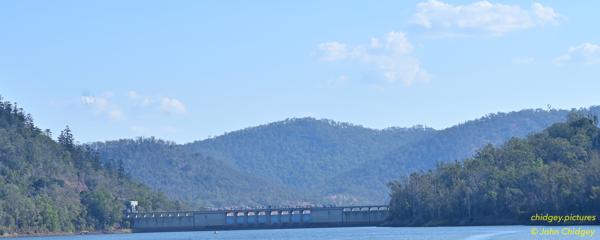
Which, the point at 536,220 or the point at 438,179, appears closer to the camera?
the point at 536,220

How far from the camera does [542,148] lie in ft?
598

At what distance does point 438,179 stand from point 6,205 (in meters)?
64.5

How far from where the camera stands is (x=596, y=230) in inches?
4774

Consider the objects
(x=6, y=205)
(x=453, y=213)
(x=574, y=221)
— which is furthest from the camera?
(x=6, y=205)

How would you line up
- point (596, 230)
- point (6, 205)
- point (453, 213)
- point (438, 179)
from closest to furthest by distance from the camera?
1. point (596, 230)
2. point (453, 213)
3. point (438, 179)
4. point (6, 205)

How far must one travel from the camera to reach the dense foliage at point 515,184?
499 ft

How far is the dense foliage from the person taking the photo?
152125mm

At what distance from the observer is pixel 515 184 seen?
16388 cm

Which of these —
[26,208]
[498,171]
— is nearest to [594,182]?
[498,171]

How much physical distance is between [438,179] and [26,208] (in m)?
62.3

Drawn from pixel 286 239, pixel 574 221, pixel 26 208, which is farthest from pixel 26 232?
pixel 574 221

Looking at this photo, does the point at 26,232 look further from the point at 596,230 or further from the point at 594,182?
the point at 596,230

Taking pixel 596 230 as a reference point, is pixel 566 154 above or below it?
above

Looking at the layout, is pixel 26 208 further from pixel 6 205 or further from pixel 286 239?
pixel 286 239
